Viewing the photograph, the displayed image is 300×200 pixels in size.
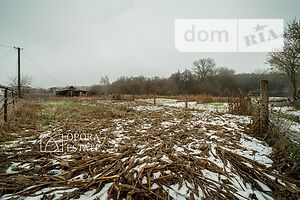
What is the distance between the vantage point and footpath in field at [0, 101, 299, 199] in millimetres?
2609

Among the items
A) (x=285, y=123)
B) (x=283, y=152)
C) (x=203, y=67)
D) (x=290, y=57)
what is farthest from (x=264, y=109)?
(x=203, y=67)

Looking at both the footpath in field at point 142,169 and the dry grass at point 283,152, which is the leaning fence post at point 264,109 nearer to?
the dry grass at point 283,152

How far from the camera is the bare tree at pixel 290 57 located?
1862 cm

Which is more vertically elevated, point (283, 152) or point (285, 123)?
point (285, 123)

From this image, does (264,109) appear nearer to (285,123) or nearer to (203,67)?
(285,123)

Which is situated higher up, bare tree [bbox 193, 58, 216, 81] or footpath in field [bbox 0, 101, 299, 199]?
bare tree [bbox 193, 58, 216, 81]

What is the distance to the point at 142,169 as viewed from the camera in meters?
3.06

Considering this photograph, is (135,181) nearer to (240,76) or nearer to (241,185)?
(241,185)

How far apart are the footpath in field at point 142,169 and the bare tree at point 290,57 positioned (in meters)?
18.3

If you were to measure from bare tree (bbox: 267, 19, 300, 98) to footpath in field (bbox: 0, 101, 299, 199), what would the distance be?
18335 millimetres

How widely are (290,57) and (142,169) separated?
2241 cm

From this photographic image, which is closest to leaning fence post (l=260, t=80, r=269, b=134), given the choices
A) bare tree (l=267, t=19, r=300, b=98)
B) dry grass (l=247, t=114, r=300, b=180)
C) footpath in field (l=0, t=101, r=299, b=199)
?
dry grass (l=247, t=114, r=300, b=180)

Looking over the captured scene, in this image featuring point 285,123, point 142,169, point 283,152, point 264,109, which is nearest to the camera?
point 142,169

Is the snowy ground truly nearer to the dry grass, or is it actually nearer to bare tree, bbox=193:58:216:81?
the dry grass
